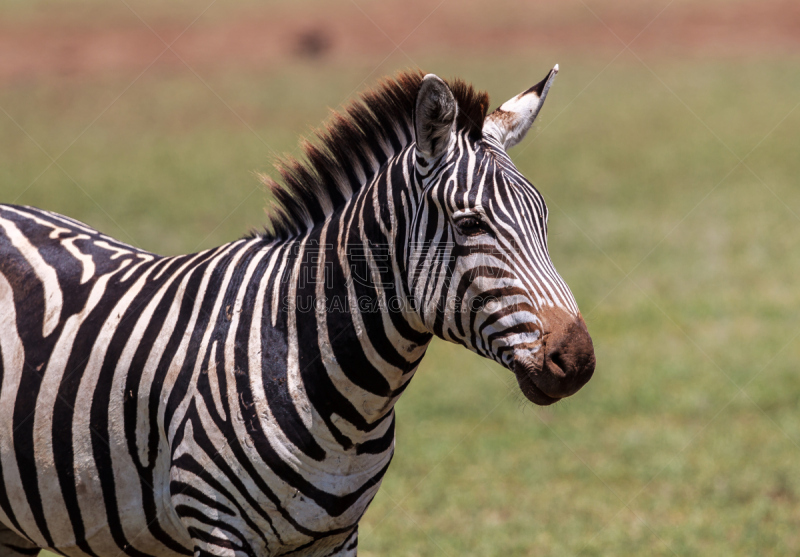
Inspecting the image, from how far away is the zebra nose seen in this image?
2.62 metres

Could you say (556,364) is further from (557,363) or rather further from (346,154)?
(346,154)

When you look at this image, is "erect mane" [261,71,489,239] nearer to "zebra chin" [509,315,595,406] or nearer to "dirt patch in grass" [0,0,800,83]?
"zebra chin" [509,315,595,406]

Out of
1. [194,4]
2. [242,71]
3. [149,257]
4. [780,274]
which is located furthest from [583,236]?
[194,4]

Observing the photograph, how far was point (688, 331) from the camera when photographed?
1059 cm

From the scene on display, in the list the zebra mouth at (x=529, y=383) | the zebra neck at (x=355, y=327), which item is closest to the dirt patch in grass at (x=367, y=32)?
the zebra neck at (x=355, y=327)

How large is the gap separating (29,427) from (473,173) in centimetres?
210

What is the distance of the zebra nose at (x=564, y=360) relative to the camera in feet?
8.61

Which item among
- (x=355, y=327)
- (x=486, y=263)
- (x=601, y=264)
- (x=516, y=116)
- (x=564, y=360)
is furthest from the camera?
(x=601, y=264)

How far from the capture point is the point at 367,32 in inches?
1092

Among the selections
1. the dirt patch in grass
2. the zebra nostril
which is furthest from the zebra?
the dirt patch in grass

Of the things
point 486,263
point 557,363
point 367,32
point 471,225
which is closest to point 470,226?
point 471,225

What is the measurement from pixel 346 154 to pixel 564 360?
128cm

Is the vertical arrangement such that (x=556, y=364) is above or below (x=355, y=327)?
above

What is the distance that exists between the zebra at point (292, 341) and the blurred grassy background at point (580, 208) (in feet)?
1.47
